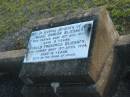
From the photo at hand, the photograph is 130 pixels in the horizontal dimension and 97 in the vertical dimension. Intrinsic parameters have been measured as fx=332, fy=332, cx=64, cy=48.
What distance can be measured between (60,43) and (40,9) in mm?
2057

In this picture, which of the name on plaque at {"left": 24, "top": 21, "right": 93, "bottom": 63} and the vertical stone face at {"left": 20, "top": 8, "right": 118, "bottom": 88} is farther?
the name on plaque at {"left": 24, "top": 21, "right": 93, "bottom": 63}

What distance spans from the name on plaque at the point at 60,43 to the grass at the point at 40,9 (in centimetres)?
83

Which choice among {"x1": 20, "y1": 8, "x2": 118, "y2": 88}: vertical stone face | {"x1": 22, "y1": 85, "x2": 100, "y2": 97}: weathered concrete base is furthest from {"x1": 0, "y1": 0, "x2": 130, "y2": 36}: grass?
{"x1": 22, "y1": 85, "x2": 100, "y2": 97}: weathered concrete base

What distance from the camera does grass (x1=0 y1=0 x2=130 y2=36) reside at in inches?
180

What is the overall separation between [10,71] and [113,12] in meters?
1.68

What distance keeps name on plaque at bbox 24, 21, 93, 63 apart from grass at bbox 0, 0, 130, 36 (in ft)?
2.72

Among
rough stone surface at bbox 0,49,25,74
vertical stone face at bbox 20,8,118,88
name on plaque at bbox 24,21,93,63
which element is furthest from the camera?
rough stone surface at bbox 0,49,25,74

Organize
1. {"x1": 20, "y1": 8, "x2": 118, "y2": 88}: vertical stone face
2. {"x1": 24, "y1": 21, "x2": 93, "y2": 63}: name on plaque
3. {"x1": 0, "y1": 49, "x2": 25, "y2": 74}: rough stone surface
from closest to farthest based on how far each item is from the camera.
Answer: {"x1": 20, "y1": 8, "x2": 118, "y2": 88}: vertical stone face < {"x1": 24, "y1": 21, "x2": 93, "y2": 63}: name on plaque < {"x1": 0, "y1": 49, "x2": 25, "y2": 74}: rough stone surface

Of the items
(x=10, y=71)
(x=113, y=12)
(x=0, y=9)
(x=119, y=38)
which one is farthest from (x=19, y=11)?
(x=119, y=38)

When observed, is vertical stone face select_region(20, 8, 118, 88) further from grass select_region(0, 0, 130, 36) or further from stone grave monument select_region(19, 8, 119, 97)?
grass select_region(0, 0, 130, 36)

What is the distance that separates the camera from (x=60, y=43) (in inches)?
150

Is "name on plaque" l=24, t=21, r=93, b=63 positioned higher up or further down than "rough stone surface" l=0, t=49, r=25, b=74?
higher up

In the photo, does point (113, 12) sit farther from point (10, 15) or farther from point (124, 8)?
point (10, 15)

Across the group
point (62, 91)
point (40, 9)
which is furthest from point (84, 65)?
point (40, 9)
